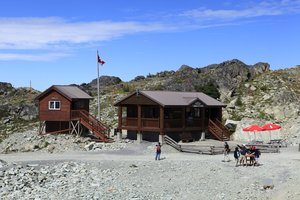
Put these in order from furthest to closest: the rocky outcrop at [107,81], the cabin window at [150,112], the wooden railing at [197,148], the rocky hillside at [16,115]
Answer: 1. the rocky outcrop at [107,81]
2. the rocky hillside at [16,115]
3. the cabin window at [150,112]
4. the wooden railing at [197,148]

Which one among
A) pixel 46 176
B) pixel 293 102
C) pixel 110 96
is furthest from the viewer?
pixel 110 96

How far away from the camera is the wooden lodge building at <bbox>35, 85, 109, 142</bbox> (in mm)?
52509

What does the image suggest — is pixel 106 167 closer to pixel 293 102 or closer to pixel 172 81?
pixel 293 102

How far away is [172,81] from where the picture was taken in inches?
3233

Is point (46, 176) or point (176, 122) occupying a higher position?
point (176, 122)

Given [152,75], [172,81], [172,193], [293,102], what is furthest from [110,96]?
[172,193]

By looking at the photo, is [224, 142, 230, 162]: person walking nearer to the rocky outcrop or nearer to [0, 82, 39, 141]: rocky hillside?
[0, 82, 39, 141]: rocky hillside

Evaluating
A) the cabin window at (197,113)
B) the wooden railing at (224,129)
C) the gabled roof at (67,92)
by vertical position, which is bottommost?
the wooden railing at (224,129)

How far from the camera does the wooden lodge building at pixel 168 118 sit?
47781 millimetres

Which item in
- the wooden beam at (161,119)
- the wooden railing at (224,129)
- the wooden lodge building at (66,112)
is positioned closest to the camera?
the wooden beam at (161,119)

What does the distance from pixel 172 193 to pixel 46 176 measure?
Answer: 9679 millimetres

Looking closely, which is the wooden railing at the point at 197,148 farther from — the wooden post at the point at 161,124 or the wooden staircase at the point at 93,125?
the wooden staircase at the point at 93,125

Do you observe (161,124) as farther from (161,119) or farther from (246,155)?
(246,155)

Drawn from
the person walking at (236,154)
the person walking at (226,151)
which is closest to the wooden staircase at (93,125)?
the person walking at (226,151)
